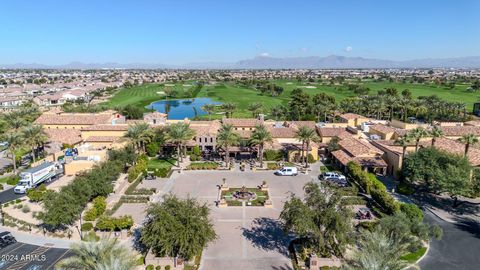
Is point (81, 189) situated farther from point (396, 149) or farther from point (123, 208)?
point (396, 149)

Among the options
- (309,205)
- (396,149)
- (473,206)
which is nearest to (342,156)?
(396,149)

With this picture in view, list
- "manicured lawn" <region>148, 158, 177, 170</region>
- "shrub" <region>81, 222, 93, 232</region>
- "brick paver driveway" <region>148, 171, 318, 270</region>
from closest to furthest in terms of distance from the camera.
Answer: "brick paver driveway" <region>148, 171, 318, 270</region>, "shrub" <region>81, 222, 93, 232</region>, "manicured lawn" <region>148, 158, 177, 170</region>

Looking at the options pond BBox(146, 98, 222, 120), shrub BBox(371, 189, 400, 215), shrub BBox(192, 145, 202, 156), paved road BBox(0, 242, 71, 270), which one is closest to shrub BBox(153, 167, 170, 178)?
shrub BBox(192, 145, 202, 156)

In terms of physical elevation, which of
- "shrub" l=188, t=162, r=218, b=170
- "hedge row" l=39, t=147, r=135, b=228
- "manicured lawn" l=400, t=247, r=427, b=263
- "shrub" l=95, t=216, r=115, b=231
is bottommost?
"manicured lawn" l=400, t=247, r=427, b=263

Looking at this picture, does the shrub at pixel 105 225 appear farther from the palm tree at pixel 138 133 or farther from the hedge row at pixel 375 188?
the hedge row at pixel 375 188

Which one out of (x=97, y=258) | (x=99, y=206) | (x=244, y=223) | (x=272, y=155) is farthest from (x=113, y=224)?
(x=272, y=155)

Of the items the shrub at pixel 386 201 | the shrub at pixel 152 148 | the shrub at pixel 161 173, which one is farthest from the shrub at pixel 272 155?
the shrub at pixel 386 201

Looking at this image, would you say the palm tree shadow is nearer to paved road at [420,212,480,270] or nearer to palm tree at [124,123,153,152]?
paved road at [420,212,480,270]
